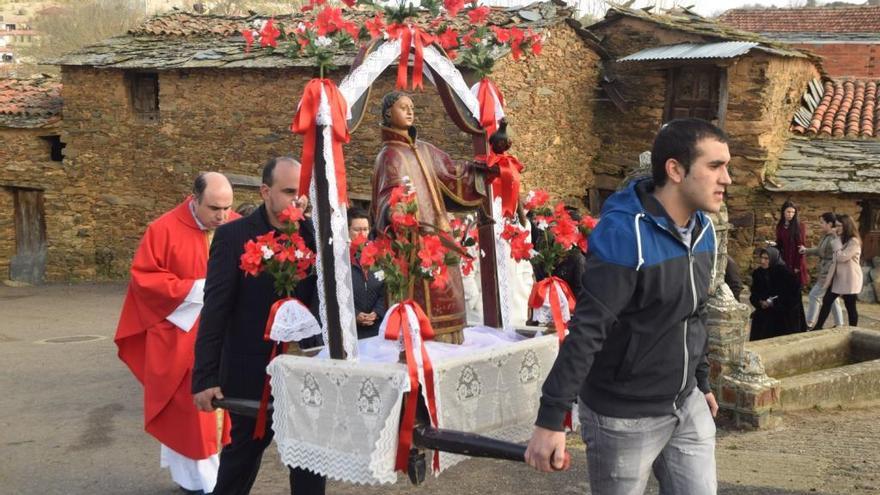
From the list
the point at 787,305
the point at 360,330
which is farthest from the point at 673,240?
the point at 787,305

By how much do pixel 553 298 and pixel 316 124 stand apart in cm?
143

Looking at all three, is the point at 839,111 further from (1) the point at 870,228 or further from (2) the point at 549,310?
(2) the point at 549,310

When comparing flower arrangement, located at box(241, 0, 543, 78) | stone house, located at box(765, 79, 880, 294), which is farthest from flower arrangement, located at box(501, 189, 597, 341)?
stone house, located at box(765, 79, 880, 294)

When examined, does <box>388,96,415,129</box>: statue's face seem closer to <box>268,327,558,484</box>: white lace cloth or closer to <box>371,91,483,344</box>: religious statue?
<box>371,91,483,344</box>: religious statue

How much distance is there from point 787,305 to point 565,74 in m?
8.10

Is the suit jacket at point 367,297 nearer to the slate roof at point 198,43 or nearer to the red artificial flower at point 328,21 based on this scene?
the red artificial flower at point 328,21

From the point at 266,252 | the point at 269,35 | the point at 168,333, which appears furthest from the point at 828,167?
the point at 266,252

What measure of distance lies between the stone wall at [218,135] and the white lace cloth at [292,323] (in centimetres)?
1079

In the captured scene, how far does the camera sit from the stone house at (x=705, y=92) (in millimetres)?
16453

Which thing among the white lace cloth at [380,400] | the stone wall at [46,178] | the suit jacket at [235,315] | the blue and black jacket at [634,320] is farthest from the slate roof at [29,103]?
the blue and black jacket at [634,320]

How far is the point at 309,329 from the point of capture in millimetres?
4387

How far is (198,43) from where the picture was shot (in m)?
18.7

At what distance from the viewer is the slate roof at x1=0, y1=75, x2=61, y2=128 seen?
19203 mm

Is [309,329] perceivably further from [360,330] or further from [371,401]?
[360,330]
